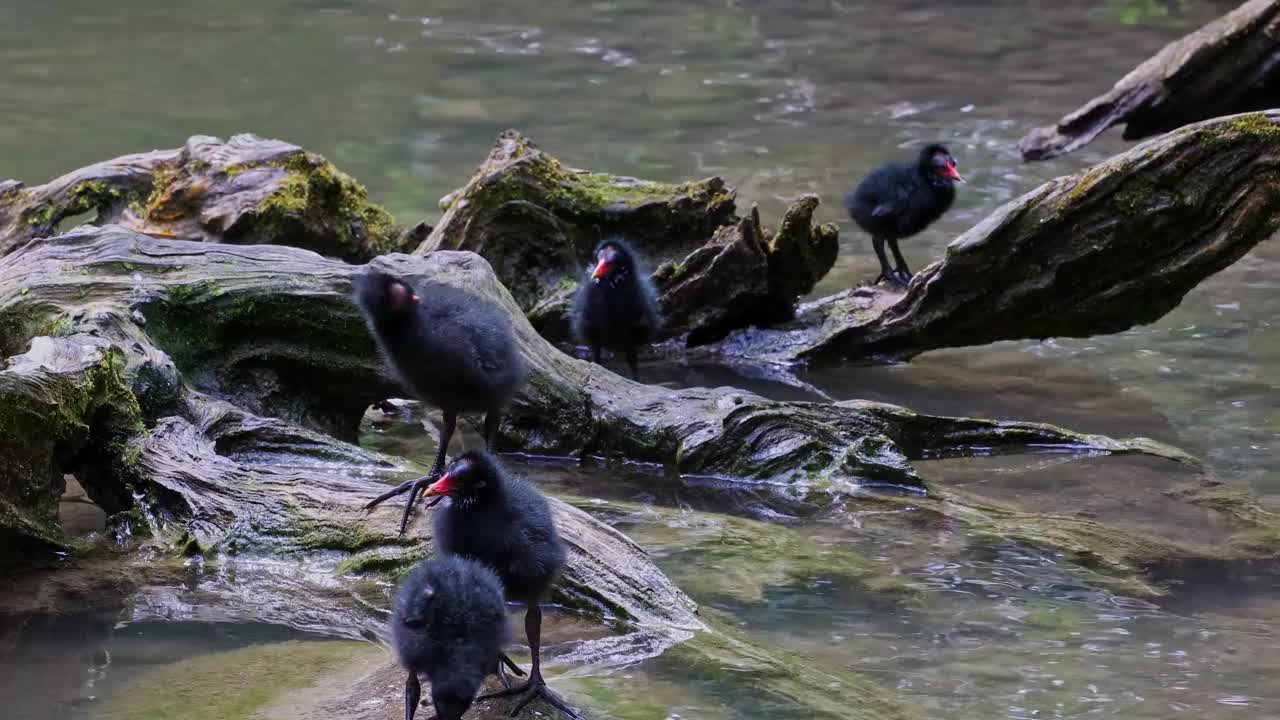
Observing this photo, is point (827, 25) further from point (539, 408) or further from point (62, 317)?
point (62, 317)

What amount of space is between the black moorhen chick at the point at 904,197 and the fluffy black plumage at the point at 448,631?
5.89 meters

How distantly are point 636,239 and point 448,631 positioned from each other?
226 inches

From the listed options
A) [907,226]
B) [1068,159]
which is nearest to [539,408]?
[907,226]

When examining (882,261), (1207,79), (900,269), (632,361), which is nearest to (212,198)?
(632,361)

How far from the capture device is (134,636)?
18.6 ft

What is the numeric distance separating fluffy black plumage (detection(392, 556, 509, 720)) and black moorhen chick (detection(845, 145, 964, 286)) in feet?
19.3

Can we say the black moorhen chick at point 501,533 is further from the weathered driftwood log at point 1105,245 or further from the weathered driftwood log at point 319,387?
the weathered driftwood log at point 1105,245

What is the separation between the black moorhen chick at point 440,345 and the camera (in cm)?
552

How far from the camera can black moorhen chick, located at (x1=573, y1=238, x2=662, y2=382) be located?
8.46 m

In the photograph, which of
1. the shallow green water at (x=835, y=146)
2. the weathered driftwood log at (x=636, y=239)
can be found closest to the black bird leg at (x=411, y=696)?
the shallow green water at (x=835, y=146)

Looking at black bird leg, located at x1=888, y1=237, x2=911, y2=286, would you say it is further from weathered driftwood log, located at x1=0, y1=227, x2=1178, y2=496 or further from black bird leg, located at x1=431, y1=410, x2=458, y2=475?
black bird leg, located at x1=431, y1=410, x2=458, y2=475

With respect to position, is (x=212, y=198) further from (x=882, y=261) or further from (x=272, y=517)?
(x=882, y=261)

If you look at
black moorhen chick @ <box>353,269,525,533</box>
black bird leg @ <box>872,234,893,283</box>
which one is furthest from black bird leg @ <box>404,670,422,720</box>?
black bird leg @ <box>872,234,893,283</box>

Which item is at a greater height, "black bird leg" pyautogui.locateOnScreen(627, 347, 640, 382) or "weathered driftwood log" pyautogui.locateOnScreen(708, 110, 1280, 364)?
"weathered driftwood log" pyautogui.locateOnScreen(708, 110, 1280, 364)
